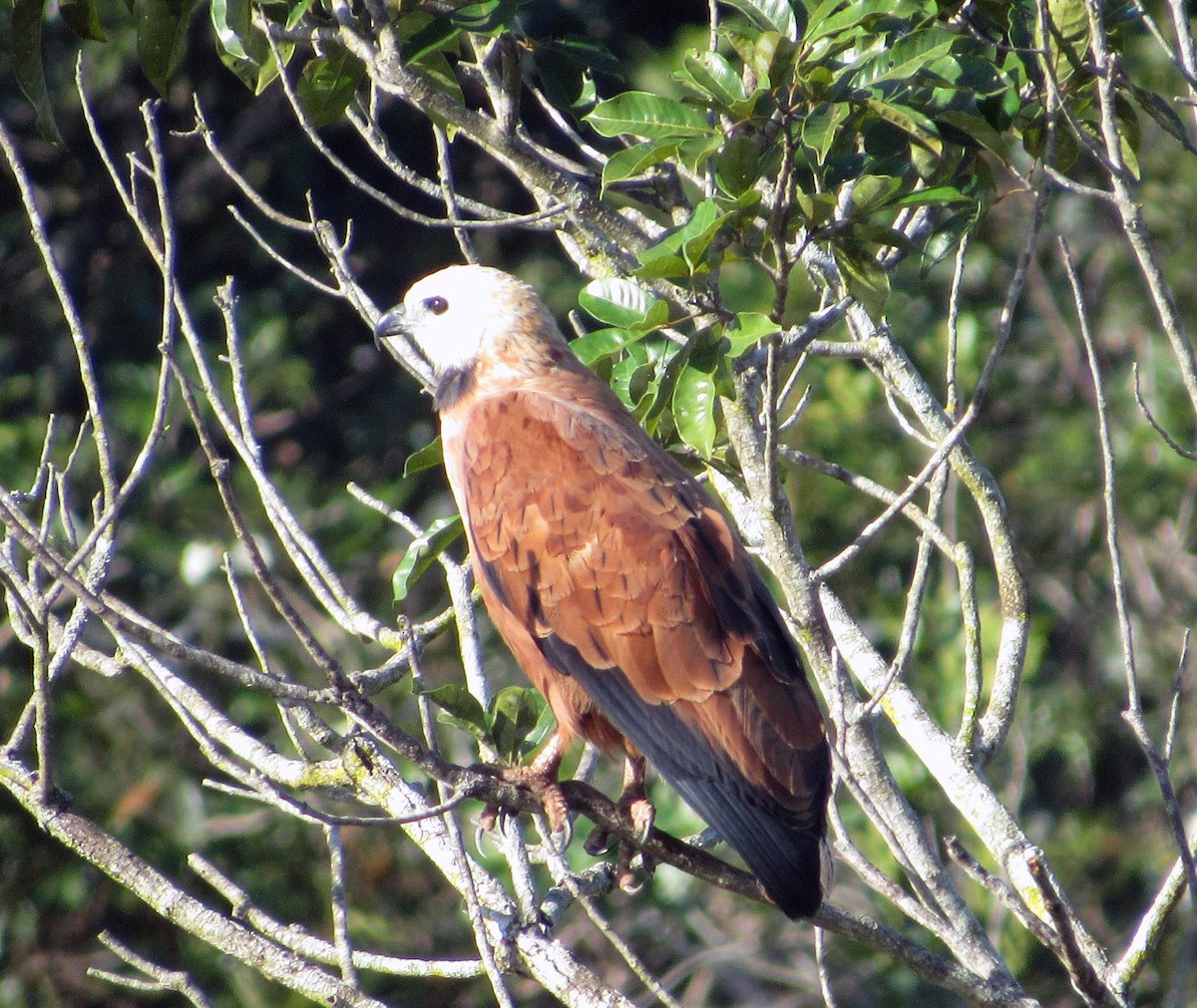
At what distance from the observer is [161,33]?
3.08m

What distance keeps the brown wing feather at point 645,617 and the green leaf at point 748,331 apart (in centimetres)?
77

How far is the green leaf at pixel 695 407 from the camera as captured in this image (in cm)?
262

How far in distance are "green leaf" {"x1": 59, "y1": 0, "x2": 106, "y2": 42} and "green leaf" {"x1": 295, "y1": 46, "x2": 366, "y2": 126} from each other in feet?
1.64

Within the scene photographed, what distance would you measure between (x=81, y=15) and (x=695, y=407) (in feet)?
5.38

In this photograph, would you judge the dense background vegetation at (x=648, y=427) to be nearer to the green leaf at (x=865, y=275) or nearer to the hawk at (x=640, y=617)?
the green leaf at (x=865, y=275)

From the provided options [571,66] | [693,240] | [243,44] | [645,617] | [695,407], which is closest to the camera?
[693,240]

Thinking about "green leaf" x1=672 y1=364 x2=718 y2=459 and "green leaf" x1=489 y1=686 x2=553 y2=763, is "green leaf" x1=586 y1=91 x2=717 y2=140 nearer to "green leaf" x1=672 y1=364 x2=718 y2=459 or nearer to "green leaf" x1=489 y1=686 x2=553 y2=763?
"green leaf" x1=672 y1=364 x2=718 y2=459

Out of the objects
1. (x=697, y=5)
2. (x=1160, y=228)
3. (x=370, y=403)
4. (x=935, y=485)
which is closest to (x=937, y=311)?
(x=1160, y=228)

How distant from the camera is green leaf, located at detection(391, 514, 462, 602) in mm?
3225

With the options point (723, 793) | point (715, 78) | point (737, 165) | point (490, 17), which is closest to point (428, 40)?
point (490, 17)

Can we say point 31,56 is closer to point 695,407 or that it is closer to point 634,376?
point 634,376

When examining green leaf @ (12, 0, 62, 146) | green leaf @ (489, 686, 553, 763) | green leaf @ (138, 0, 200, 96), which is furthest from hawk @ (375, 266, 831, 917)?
green leaf @ (12, 0, 62, 146)

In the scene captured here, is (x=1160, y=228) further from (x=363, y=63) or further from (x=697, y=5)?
(x=363, y=63)

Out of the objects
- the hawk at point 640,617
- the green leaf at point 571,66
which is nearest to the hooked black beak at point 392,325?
the hawk at point 640,617
